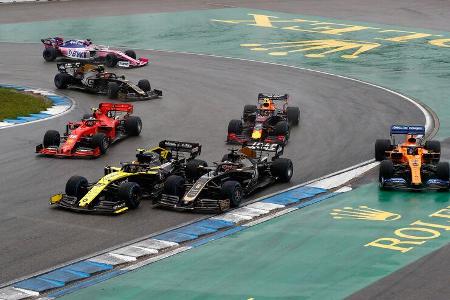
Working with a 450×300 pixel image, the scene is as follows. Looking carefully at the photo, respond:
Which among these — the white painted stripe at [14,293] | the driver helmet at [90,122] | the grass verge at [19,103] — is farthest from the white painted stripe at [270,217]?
the grass verge at [19,103]

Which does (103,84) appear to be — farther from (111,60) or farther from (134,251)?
(134,251)

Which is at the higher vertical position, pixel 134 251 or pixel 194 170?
pixel 194 170

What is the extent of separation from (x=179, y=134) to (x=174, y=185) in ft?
34.6

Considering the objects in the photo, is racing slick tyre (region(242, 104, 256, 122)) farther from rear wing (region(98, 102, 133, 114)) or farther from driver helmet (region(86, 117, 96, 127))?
driver helmet (region(86, 117, 96, 127))

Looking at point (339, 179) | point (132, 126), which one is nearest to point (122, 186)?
point (339, 179)

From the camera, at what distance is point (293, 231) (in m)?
26.6

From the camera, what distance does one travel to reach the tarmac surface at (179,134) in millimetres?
24750

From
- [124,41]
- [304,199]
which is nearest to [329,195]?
[304,199]

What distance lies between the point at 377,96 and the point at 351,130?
7.72 meters

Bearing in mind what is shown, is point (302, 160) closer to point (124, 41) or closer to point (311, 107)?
point (311, 107)

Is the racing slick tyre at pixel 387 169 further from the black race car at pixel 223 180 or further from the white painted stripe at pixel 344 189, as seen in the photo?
the black race car at pixel 223 180

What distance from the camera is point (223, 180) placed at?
2952cm

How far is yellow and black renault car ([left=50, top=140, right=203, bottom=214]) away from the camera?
28109 mm

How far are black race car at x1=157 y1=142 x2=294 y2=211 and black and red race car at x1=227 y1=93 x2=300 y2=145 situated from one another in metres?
4.08
